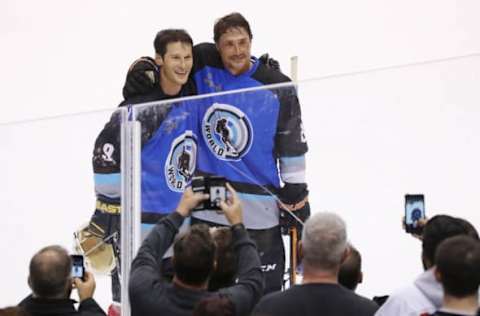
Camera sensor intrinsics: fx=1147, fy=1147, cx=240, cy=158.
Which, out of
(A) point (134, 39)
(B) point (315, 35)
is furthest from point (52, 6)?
(B) point (315, 35)

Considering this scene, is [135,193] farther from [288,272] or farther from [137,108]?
[288,272]

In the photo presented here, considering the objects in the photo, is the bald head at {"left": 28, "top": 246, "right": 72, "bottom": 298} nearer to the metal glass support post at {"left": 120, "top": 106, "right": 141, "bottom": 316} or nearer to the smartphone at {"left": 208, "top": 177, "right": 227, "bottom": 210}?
the smartphone at {"left": 208, "top": 177, "right": 227, "bottom": 210}

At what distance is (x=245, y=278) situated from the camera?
3.21 metres

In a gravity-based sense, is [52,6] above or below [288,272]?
above

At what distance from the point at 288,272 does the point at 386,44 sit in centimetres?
302

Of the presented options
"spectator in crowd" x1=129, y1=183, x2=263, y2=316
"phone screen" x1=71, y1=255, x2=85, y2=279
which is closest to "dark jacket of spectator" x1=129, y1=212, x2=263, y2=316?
"spectator in crowd" x1=129, y1=183, x2=263, y2=316

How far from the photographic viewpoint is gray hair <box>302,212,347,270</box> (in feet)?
9.85

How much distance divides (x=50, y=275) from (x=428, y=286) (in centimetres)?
107

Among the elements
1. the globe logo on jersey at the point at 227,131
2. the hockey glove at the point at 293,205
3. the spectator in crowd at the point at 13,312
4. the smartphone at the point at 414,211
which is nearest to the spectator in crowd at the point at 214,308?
the spectator in crowd at the point at 13,312

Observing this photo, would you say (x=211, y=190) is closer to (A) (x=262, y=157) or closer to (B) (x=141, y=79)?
(A) (x=262, y=157)

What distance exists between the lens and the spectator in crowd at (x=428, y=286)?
9.71 feet

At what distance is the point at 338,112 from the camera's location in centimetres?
379

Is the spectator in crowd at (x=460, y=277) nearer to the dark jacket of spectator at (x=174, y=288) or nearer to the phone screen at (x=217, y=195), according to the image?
the dark jacket of spectator at (x=174, y=288)

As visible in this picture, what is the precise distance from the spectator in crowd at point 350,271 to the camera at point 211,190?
1.77 feet
